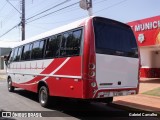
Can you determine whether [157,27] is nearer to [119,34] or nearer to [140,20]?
[140,20]

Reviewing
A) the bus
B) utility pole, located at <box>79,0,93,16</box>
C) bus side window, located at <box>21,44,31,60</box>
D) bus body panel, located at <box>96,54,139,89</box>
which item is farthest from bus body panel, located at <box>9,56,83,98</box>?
utility pole, located at <box>79,0,93,16</box>

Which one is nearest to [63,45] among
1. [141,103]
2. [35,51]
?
[35,51]

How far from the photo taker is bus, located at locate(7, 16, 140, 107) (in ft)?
26.9

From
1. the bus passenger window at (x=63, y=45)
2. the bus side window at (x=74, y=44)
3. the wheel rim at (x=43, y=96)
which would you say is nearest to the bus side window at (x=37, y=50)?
the wheel rim at (x=43, y=96)

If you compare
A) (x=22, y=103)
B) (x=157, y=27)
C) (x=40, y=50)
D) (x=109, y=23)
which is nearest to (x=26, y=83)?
(x=22, y=103)

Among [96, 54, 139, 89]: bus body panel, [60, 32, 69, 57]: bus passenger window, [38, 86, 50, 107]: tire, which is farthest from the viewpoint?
[38, 86, 50, 107]: tire

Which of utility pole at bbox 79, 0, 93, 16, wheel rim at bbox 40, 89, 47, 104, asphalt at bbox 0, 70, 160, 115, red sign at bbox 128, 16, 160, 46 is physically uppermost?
utility pole at bbox 79, 0, 93, 16

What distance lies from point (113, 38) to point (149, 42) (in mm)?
13901

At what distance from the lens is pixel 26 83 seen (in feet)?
44.1

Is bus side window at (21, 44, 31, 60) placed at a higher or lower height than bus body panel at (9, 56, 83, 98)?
higher

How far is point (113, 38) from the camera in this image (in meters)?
9.05

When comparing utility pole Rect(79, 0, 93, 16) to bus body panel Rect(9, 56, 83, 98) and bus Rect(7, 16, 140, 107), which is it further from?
bus Rect(7, 16, 140, 107)

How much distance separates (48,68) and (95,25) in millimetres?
3022

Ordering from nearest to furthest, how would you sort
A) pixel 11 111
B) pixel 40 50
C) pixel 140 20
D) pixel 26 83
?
pixel 11 111 < pixel 40 50 < pixel 26 83 < pixel 140 20
